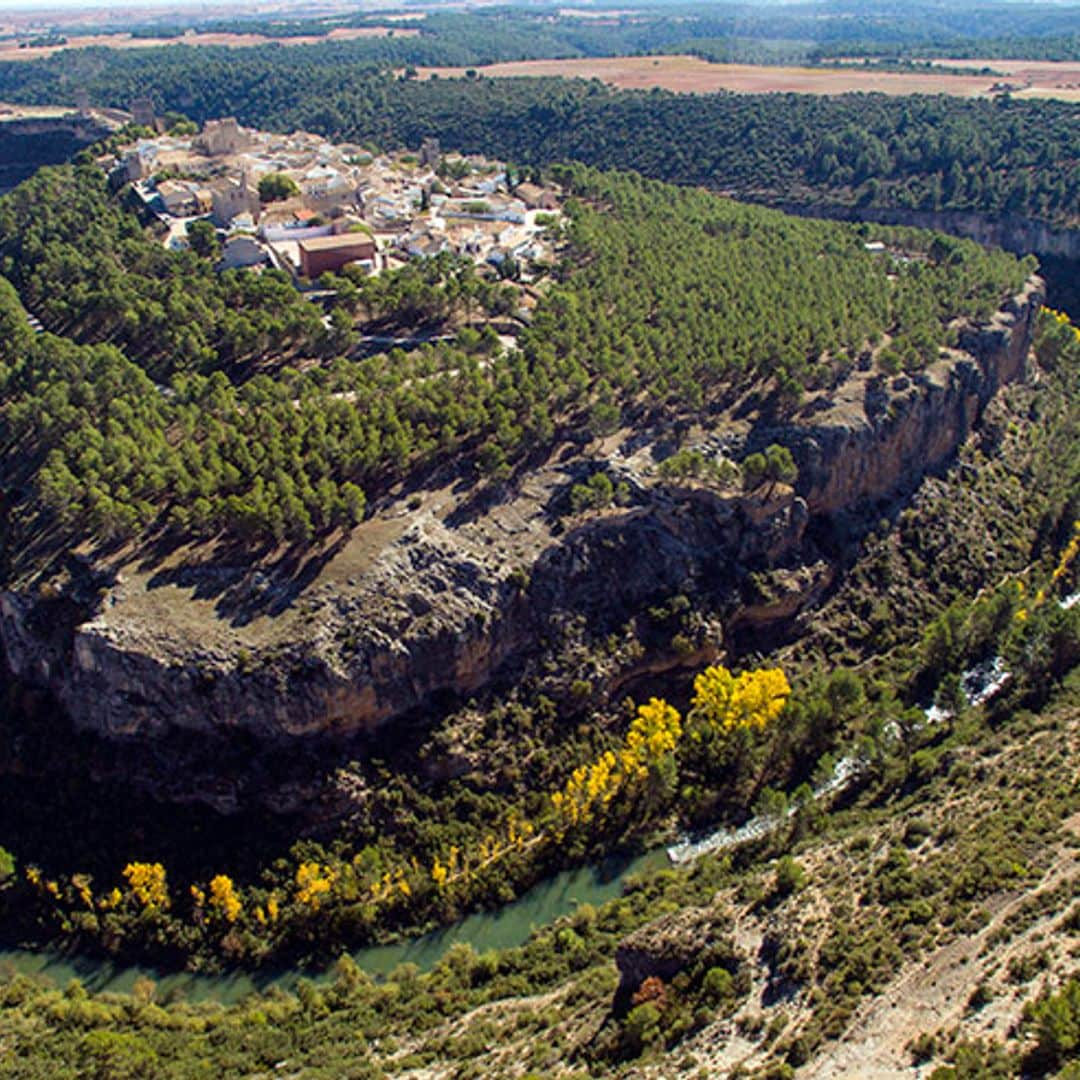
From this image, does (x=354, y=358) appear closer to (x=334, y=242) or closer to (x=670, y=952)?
(x=334, y=242)

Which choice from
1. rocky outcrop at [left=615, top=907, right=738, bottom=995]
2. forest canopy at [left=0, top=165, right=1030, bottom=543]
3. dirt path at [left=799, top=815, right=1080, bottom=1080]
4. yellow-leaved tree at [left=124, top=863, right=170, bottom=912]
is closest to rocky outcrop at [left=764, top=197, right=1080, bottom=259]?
forest canopy at [left=0, top=165, right=1030, bottom=543]

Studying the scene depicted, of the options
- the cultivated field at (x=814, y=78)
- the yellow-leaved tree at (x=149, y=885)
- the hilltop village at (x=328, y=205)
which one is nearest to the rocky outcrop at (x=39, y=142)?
the hilltop village at (x=328, y=205)

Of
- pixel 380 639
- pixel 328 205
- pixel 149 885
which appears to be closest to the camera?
pixel 149 885

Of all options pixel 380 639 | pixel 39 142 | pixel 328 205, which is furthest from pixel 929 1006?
pixel 39 142

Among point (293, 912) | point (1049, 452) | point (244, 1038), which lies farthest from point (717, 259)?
point (244, 1038)

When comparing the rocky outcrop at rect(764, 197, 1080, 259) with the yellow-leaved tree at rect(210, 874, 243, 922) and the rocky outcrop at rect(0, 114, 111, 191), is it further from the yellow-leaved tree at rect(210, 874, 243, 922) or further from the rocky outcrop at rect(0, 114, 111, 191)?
the yellow-leaved tree at rect(210, 874, 243, 922)

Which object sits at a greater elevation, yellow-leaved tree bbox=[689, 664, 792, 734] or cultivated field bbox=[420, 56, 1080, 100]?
cultivated field bbox=[420, 56, 1080, 100]
